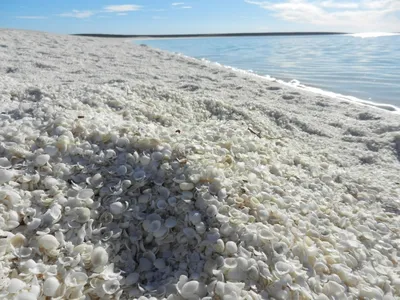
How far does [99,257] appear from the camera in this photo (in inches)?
56.6

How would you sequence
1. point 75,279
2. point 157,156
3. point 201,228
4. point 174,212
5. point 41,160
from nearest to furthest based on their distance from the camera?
point 75,279 → point 201,228 → point 174,212 → point 41,160 → point 157,156

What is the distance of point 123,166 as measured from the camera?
185 centimetres

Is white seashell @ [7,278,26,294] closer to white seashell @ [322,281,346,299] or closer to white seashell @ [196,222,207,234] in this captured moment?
white seashell @ [196,222,207,234]

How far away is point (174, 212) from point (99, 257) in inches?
16.0

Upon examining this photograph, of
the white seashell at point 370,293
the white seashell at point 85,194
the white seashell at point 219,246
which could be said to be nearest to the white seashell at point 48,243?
the white seashell at point 85,194

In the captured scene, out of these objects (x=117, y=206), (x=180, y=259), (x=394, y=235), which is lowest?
(x=394, y=235)

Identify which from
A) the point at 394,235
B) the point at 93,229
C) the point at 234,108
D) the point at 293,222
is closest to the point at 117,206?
the point at 93,229

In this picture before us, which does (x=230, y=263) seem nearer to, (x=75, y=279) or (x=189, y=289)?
(x=189, y=289)

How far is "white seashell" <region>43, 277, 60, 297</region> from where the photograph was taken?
1.26m

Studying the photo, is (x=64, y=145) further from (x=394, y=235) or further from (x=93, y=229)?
(x=394, y=235)

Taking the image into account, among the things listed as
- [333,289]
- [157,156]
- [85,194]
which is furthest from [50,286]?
[333,289]

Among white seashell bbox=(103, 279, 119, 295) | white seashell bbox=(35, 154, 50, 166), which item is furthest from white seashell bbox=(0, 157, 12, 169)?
white seashell bbox=(103, 279, 119, 295)

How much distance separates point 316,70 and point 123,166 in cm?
829

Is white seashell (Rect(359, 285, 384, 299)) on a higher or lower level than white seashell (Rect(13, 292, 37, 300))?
lower
